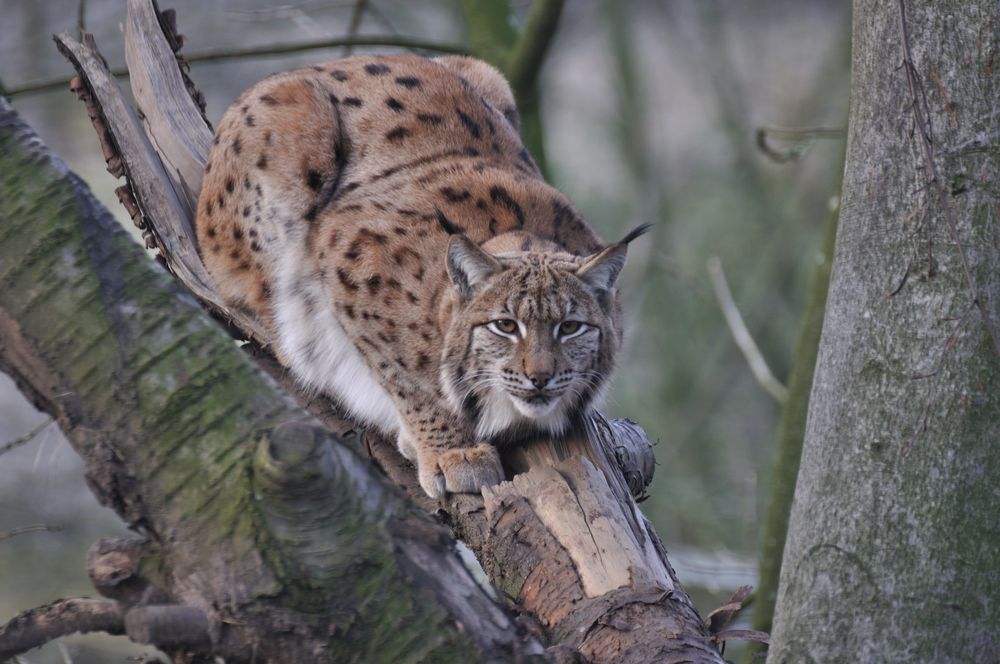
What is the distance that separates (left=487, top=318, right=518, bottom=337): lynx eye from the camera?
405cm

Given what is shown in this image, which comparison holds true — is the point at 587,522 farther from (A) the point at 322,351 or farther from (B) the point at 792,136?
(B) the point at 792,136

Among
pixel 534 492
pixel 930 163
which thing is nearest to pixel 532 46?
pixel 534 492

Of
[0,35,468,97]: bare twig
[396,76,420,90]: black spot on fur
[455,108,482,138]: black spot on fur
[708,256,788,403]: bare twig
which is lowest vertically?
[708,256,788,403]: bare twig

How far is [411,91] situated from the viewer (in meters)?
5.00

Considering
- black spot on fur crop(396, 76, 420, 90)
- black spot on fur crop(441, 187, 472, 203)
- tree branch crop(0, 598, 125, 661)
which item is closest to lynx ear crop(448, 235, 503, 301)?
black spot on fur crop(441, 187, 472, 203)

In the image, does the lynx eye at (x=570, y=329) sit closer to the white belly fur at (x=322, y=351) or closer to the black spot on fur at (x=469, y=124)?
the white belly fur at (x=322, y=351)

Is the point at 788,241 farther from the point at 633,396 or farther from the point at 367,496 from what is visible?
the point at 367,496

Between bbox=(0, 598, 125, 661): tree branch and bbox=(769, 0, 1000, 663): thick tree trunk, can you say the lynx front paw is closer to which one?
bbox=(769, 0, 1000, 663): thick tree trunk

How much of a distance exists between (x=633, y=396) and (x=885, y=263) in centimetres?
945

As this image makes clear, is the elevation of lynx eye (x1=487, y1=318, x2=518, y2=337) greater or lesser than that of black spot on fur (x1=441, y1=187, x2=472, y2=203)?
lesser

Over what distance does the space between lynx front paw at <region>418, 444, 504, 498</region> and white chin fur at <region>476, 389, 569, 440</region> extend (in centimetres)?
9

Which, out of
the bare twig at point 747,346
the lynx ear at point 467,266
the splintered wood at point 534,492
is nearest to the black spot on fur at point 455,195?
the lynx ear at point 467,266

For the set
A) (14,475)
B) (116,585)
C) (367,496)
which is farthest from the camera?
(14,475)

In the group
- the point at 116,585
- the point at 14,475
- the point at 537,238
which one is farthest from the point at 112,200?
the point at 116,585
